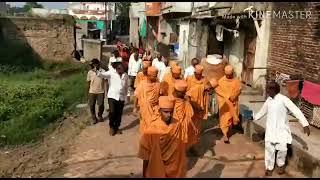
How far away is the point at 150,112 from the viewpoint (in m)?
7.04

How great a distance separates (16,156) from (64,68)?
13.2 metres

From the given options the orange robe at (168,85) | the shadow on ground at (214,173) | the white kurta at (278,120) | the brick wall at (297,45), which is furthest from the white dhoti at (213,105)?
the white kurta at (278,120)

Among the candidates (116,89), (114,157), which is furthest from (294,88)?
(114,157)

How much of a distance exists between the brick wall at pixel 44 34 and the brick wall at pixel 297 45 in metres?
12.5

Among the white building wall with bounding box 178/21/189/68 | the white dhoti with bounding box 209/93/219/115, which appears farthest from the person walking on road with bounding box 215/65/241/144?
the white building wall with bounding box 178/21/189/68

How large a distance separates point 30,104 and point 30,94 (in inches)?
48.5

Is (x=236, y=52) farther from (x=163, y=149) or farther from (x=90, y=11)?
(x=90, y=11)

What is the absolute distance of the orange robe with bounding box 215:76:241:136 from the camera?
9508mm

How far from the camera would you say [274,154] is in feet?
24.1

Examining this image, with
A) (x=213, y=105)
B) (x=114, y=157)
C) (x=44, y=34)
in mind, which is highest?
(x=44, y=34)

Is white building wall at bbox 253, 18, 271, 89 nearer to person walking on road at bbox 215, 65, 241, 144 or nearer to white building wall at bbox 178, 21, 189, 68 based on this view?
person walking on road at bbox 215, 65, 241, 144

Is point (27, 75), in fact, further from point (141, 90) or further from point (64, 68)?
point (141, 90)

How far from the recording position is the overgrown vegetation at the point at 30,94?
1099 cm

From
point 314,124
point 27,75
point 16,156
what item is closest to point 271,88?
point 314,124
